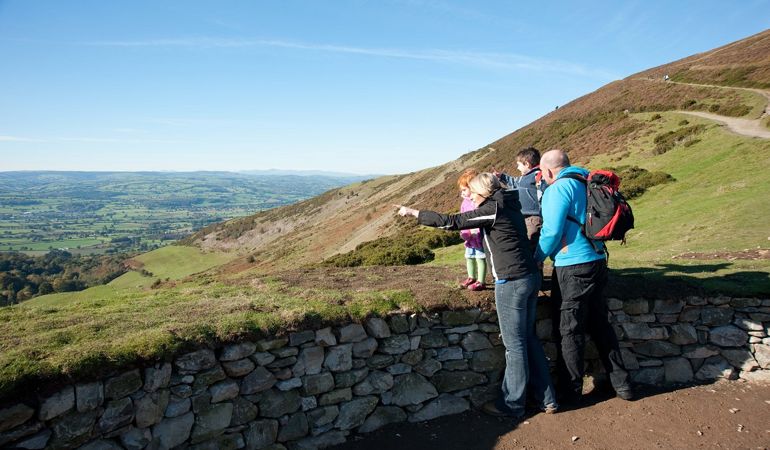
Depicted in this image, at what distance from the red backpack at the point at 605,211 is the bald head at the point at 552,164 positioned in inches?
8.3

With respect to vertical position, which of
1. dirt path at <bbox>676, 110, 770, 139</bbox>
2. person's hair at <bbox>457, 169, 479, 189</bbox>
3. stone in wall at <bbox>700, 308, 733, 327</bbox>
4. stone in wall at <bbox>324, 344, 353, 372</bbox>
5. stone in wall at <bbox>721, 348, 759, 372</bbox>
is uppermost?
dirt path at <bbox>676, 110, 770, 139</bbox>

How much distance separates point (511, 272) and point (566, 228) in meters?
0.97

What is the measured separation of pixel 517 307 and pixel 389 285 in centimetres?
227

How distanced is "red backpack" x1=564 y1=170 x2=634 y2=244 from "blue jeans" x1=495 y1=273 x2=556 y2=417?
0.92 meters

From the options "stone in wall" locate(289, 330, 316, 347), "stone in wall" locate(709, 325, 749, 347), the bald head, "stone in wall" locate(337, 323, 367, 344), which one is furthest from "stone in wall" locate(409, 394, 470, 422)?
"stone in wall" locate(709, 325, 749, 347)

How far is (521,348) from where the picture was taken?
19.3 ft

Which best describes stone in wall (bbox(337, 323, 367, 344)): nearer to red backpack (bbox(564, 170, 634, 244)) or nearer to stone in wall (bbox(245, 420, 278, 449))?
stone in wall (bbox(245, 420, 278, 449))

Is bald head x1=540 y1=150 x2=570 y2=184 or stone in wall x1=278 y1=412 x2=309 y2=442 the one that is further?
bald head x1=540 y1=150 x2=570 y2=184

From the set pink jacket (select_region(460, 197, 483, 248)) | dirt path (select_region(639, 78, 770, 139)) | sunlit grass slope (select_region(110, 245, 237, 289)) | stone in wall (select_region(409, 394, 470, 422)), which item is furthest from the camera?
sunlit grass slope (select_region(110, 245, 237, 289))

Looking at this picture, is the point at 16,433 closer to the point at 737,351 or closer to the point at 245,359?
the point at 245,359

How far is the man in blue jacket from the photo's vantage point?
18.8ft

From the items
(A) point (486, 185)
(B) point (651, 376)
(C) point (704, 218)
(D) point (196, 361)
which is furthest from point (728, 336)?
(C) point (704, 218)

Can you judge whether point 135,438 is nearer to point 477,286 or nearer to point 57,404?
point 57,404

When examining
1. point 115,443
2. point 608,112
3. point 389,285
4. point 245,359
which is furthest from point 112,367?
point 608,112
